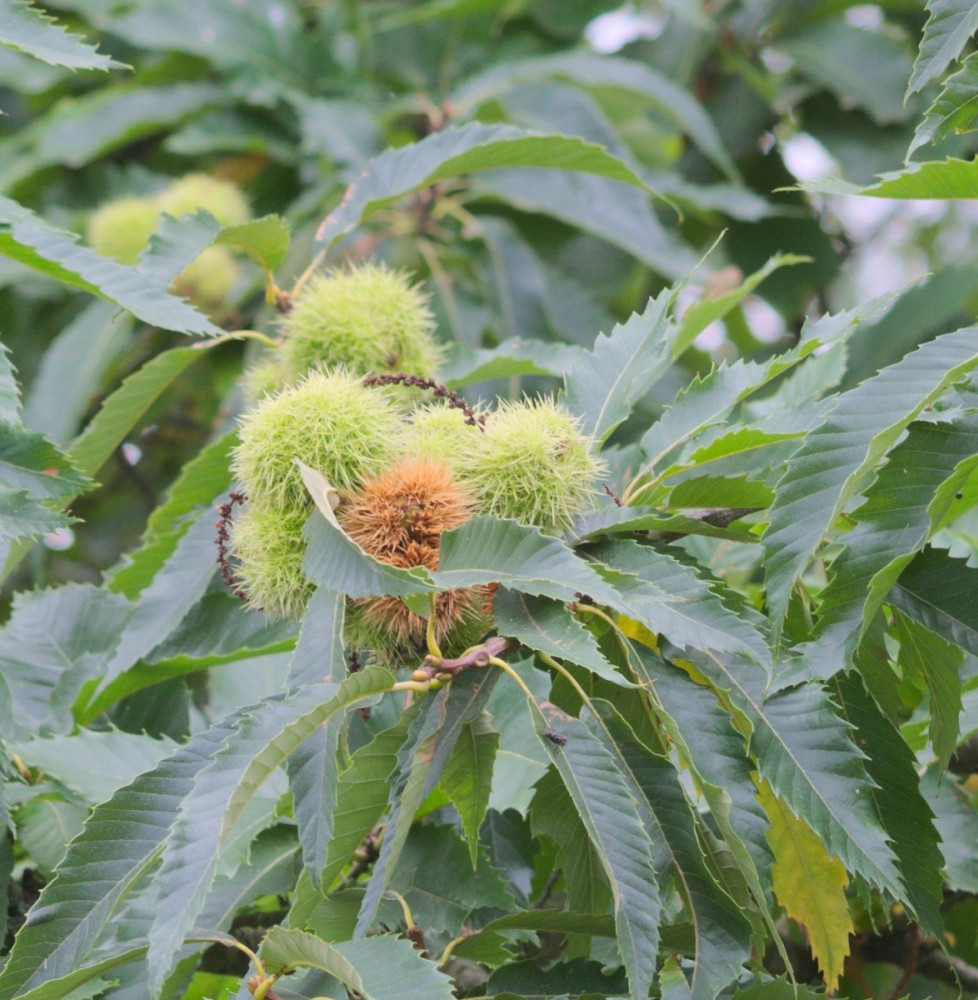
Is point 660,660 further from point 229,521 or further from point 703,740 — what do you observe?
point 229,521

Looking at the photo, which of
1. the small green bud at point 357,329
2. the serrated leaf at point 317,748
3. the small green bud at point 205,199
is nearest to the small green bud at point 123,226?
the small green bud at point 205,199

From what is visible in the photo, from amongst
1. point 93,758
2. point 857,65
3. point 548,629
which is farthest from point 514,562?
point 857,65

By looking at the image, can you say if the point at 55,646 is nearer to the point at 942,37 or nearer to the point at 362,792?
the point at 362,792

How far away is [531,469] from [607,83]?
6.33 ft

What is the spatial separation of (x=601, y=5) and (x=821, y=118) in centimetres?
68

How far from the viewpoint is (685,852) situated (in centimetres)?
97

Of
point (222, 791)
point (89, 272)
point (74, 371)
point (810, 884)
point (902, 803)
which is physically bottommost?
point (74, 371)

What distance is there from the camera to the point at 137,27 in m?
2.88

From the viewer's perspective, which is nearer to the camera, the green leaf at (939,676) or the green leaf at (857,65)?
the green leaf at (939,676)

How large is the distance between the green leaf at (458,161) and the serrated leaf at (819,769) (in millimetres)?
739

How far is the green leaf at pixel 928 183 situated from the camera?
35.0 inches

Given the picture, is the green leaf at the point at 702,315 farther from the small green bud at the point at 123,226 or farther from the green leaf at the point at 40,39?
the small green bud at the point at 123,226

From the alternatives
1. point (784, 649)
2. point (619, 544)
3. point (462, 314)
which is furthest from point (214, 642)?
point (462, 314)

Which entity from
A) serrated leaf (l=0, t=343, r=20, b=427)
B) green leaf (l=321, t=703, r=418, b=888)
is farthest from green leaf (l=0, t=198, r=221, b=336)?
green leaf (l=321, t=703, r=418, b=888)
